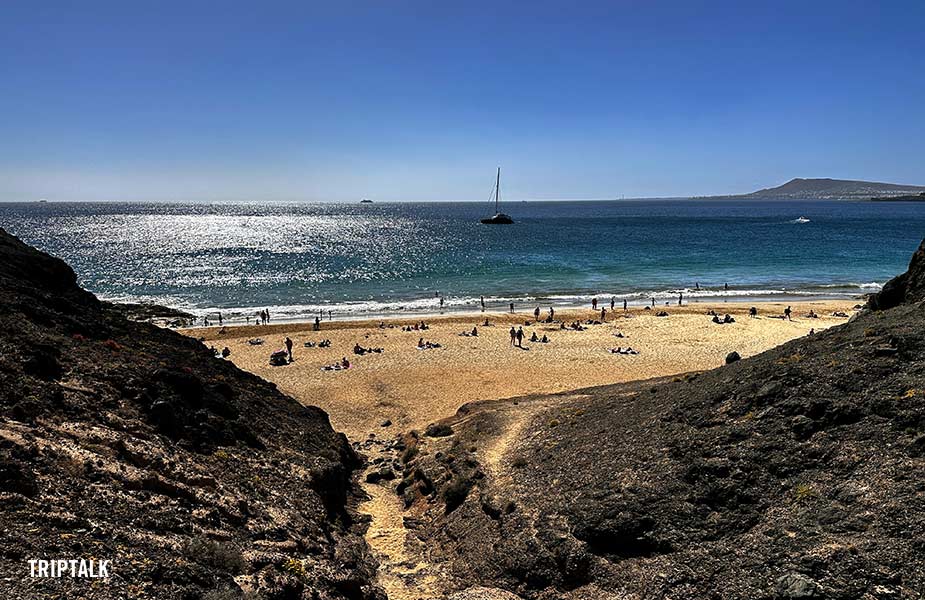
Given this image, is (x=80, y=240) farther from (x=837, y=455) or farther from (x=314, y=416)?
(x=837, y=455)

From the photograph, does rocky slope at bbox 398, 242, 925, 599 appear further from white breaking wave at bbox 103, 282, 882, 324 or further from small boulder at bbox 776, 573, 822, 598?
white breaking wave at bbox 103, 282, 882, 324

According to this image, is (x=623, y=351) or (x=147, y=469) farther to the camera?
(x=623, y=351)

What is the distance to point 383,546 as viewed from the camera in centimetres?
1355

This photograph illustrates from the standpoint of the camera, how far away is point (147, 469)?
34.3ft

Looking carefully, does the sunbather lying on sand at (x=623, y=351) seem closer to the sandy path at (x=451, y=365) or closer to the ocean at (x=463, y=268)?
the sandy path at (x=451, y=365)

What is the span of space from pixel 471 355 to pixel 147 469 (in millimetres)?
26280

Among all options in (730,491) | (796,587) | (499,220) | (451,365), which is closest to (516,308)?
(451,365)

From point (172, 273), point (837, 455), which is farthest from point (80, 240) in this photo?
point (837, 455)

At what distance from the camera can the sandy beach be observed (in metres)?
27.0

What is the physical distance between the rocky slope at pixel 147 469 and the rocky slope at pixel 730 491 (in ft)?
10.7

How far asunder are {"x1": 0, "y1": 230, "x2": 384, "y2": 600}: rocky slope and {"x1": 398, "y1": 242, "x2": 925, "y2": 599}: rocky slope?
10.7 ft

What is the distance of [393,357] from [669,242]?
100591 mm

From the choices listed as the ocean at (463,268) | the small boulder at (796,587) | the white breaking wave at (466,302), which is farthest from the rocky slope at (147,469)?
the ocean at (463,268)

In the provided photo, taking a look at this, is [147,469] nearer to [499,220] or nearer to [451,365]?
[451,365]
